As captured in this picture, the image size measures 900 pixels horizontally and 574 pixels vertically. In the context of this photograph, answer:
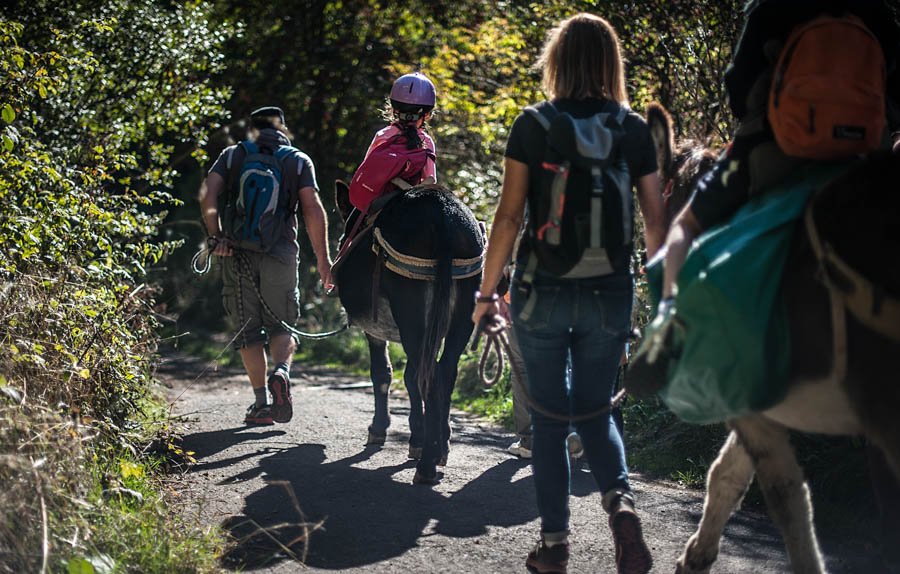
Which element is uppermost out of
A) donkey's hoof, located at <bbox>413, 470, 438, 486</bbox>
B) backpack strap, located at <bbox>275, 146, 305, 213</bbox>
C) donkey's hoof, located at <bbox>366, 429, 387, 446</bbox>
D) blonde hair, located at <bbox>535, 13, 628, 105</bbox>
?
blonde hair, located at <bbox>535, 13, 628, 105</bbox>

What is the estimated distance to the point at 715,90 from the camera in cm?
729

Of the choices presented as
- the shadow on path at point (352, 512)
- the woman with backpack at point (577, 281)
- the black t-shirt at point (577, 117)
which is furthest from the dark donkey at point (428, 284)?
the black t-shirt at point (577, 117)

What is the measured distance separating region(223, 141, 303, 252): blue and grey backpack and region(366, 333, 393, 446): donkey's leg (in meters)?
1.05

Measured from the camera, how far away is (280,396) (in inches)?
272

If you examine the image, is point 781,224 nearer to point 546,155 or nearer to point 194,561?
point 546,155

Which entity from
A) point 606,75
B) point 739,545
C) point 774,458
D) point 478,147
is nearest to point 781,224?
point 774,458

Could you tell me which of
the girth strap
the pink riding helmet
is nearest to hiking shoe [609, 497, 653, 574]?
the girth strap

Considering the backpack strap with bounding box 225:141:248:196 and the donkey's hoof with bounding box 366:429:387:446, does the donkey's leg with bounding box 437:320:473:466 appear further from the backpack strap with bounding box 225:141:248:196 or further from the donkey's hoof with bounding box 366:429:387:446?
the backpack strap with bounding box 225:141:248:196

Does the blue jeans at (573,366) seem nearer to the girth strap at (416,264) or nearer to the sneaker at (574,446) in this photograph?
the girth strap at (416,264)

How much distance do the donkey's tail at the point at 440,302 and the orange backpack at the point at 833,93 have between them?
9.32 feet

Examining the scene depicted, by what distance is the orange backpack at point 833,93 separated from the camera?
287 centimetres

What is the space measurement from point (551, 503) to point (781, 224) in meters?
1.56

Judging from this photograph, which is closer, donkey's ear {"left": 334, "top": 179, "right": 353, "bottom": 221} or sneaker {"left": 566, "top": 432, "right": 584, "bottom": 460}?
sneaker {"left": 566, "top": 432, "right": 584, "bottom": 460}

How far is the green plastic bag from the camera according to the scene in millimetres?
2828
